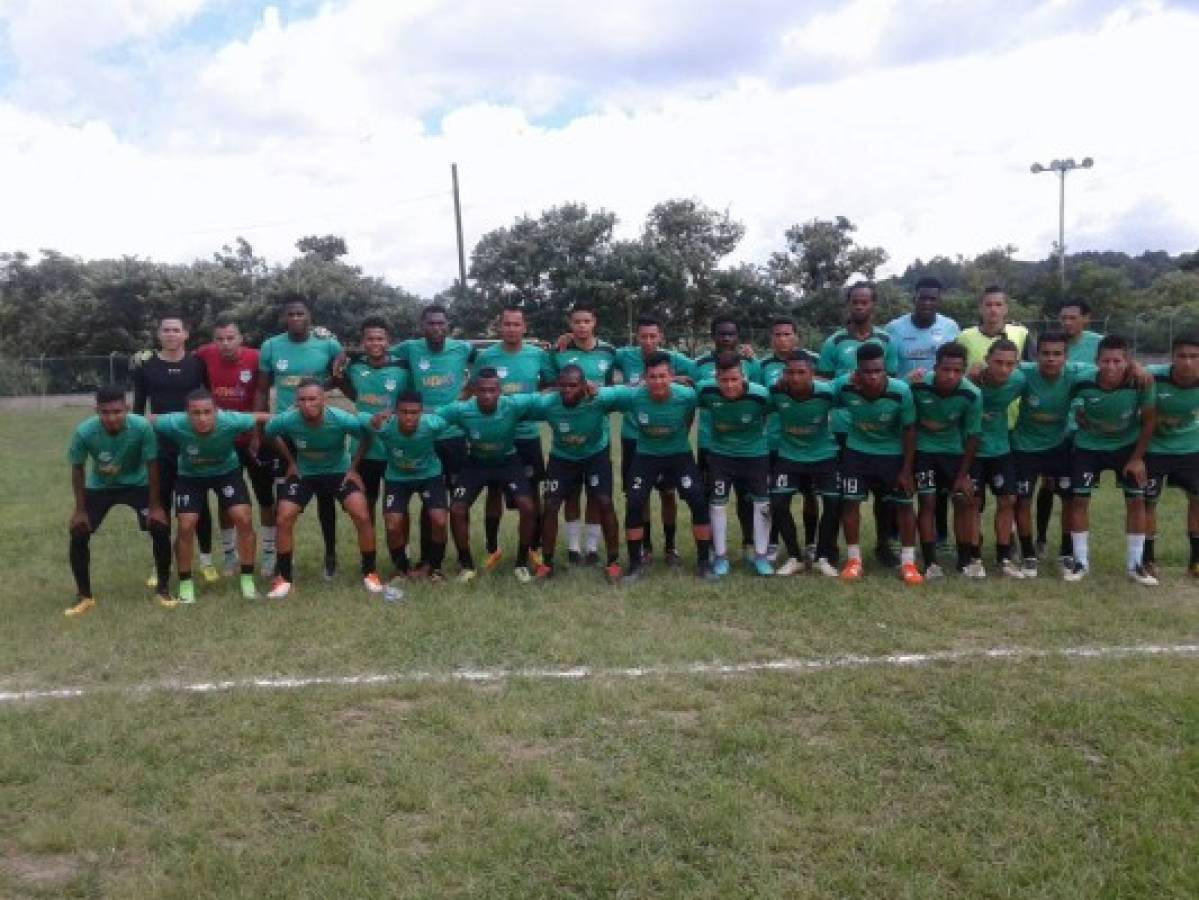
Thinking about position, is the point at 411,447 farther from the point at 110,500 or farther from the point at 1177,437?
the point at 1177,437

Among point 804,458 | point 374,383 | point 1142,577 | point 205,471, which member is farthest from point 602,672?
point 1142,577

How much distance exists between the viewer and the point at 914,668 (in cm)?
501

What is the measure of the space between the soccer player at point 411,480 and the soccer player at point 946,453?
355 cm

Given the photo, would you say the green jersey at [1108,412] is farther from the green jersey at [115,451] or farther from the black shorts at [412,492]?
the green jersey at [115,451]

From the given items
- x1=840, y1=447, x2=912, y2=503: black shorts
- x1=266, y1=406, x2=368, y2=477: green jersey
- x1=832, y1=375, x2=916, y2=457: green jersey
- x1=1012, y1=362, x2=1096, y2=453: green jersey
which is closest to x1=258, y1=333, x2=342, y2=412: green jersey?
x1=266, y1=406, x2=368, y2=477: green jersey

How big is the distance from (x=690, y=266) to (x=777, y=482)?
25458 millimetres

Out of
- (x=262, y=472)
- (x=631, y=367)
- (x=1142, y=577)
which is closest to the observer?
(x=1142, y=577)

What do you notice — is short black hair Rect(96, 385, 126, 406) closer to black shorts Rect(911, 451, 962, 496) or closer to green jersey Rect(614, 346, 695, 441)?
green jersey Rect(614, 346, 695, 441)

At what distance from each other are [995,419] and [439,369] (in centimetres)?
425

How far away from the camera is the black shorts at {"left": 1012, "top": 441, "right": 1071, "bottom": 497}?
7.09 metres

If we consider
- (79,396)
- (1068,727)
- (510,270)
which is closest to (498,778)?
(1068,727)

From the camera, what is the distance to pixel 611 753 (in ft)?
13.5

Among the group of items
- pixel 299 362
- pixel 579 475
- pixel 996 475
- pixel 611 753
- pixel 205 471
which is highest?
pixel 299 362

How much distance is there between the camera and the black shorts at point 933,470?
276 inches
